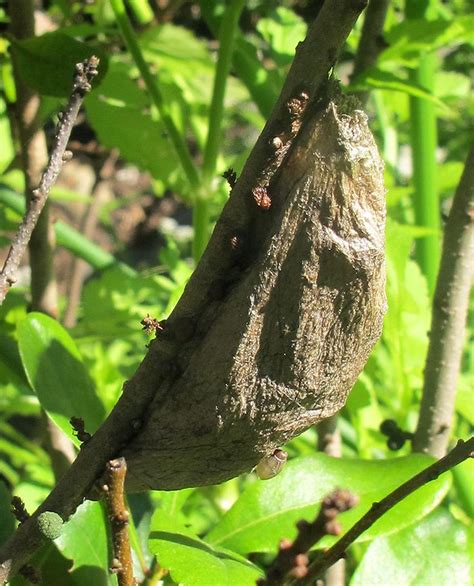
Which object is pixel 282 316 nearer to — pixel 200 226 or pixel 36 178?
pixel 200 226

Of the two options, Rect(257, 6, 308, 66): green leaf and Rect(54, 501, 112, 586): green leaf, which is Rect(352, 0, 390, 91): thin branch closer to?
Rect(257, 6, 308, 66): green leaf

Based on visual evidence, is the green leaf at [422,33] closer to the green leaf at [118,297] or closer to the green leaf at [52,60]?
the green leaf at [52,60]

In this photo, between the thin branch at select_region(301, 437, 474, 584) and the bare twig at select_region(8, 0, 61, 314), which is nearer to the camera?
the thin branch at select_region(301, 437, 474, 584)

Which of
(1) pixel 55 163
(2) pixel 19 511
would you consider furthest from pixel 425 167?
(2) pixel 19 511

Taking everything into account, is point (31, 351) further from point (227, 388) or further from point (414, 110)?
point (414, 110)

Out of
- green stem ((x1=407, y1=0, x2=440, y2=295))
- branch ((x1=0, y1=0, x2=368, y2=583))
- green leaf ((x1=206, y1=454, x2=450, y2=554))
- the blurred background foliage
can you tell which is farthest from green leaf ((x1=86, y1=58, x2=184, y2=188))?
branch ((x1=0, y1=0, x2=368, y2=583))
